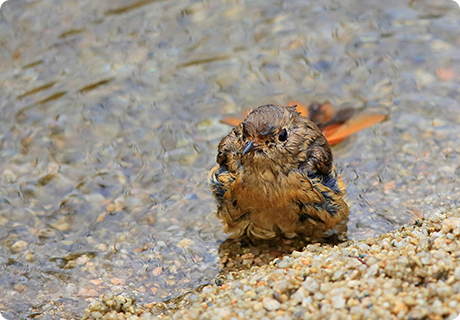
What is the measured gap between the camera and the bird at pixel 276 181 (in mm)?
4094

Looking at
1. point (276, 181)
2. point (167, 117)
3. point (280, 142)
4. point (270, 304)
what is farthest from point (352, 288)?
point (167, 117)

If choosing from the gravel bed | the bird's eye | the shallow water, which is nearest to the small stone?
the gravel bed

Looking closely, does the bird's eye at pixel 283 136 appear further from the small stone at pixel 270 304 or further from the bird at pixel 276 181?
the small stone at pixel 270 304

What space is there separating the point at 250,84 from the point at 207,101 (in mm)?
569

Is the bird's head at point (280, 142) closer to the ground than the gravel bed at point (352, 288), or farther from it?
farther from it

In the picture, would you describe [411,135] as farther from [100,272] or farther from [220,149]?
[100,272]

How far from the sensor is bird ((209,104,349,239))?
4.09 m

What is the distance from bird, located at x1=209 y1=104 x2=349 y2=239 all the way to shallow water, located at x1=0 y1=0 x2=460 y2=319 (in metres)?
0.34

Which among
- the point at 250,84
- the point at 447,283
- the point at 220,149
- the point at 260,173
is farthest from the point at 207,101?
the point at 447,283

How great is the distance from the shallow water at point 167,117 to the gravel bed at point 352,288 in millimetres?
789

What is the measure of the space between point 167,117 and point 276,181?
205 centimetres

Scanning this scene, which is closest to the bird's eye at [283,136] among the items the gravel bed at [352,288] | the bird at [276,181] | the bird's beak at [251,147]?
the bird at [276,181]

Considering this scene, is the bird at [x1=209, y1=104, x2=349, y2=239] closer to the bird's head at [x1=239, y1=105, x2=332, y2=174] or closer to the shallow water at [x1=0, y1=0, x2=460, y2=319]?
the bird's head at [x1=239, y1=105, x2=332, y2=174]

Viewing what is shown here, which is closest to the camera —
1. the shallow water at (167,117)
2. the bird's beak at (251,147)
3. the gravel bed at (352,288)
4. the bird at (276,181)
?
the gravel bed at (352,288)
